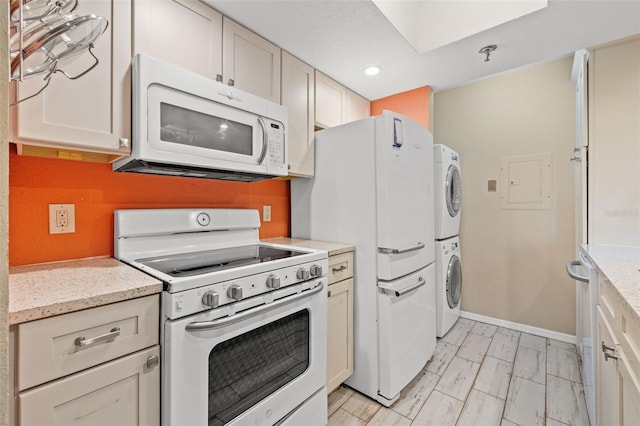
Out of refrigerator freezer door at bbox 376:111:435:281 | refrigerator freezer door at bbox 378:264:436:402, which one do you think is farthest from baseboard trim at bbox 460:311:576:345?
refrigerator freezer door at bbox 376:111:435:281

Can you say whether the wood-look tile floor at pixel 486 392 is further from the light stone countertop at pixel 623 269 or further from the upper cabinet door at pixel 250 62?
the upper cabinet door at pixel 250 62

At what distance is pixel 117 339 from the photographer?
933 mm

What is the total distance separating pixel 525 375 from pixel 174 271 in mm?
2410

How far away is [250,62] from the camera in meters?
1.75

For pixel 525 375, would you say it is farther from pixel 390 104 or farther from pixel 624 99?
pixel 390 104

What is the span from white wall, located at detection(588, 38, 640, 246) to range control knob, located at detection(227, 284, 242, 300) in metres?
2.38

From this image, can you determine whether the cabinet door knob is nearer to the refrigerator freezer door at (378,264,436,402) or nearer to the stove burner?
the stove burner

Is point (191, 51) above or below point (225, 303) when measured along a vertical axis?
above

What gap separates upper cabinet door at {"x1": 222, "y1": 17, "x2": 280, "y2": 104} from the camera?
5.38ft

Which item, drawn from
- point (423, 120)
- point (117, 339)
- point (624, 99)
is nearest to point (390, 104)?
point (423, 120)

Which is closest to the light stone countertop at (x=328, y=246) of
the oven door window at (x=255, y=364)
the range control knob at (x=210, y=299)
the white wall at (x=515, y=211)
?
the oven door window at (x=255, y=364)

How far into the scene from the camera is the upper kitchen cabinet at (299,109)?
6.49ft

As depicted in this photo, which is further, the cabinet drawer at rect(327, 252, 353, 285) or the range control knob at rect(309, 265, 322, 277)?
the cabinet drawer at rect(327, 252, 353, 285)

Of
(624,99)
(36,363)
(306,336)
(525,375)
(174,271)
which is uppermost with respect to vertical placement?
(624,99)
